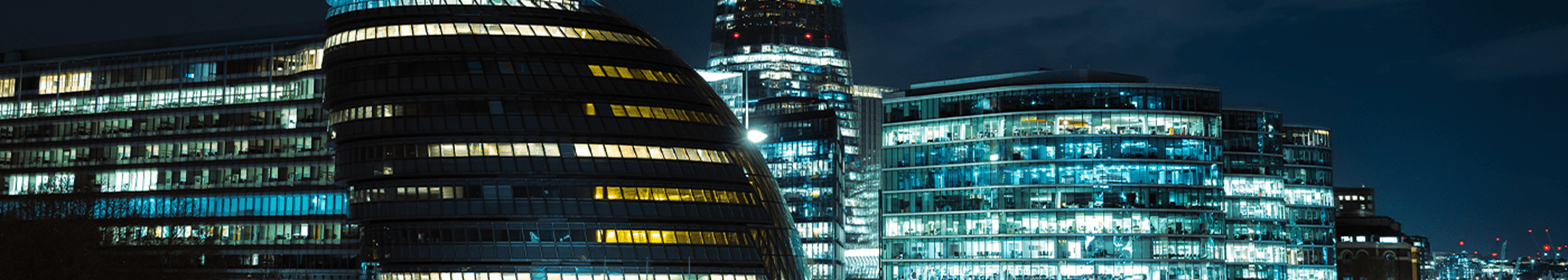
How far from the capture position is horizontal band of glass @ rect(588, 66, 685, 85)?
10512 cm

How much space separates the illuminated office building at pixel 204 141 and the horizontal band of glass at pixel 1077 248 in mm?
66160

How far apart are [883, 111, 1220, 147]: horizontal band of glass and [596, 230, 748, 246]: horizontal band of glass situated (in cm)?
7221

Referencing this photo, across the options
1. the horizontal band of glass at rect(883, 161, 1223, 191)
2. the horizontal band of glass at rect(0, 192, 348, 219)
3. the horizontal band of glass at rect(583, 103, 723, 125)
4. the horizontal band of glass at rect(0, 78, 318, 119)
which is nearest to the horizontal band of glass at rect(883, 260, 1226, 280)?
the horizontal band of glass at rect(883, 161, 1223, 191)

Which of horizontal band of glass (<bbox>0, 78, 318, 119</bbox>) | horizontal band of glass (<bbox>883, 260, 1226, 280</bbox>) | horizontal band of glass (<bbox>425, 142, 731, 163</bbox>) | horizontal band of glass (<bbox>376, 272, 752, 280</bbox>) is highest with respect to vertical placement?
horizontal band of glass (<bbox>0, 78, 318, 119</bbox>)

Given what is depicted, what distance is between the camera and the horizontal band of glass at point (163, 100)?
139000mm

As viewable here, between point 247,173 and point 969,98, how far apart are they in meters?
73.5

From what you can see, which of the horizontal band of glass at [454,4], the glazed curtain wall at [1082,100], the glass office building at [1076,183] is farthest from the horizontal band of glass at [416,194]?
the glazed curtain wall at [1082,100]

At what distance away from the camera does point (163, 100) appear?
145500mm

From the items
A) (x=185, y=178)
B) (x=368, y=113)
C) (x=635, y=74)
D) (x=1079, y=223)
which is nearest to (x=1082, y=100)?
(x=1079, y=223)

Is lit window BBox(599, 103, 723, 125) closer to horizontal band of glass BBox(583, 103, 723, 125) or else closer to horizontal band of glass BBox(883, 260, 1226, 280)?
horizontal band of glass BBox(583, 103, 723, 125)

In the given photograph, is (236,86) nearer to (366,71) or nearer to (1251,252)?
(366,71)

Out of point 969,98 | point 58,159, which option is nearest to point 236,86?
point 58,159

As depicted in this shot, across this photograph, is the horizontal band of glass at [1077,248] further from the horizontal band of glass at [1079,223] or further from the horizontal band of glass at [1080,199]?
the horizontal band of glass at [1080,199]

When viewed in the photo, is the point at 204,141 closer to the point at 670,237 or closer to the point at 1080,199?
the point at 670,237
